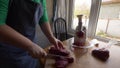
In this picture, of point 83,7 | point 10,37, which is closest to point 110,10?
point 83,7

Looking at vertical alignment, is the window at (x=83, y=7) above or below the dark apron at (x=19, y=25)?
above

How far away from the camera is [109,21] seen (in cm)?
148

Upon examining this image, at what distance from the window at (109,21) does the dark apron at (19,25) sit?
97cm

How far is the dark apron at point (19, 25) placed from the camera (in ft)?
2.27

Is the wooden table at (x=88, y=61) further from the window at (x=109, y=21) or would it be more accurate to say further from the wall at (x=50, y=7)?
the wall at (x=50, y=7)

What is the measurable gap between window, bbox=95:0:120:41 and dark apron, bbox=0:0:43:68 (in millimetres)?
965

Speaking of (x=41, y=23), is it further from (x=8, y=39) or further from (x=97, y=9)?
(x=97, y=9)

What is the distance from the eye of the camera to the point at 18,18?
2.32ft

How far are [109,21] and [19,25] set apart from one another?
1.13 meters

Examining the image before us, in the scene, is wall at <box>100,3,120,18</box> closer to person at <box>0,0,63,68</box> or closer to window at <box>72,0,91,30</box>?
window at <box>72,0,91,30</box>

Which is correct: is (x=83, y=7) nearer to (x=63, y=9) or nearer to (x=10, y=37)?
(x=63, y=9)

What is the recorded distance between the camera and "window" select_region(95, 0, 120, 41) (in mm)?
1395

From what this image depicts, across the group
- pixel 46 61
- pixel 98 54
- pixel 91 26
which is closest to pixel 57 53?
pixel 46 61

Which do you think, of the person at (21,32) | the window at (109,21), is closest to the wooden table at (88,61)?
the person at (21,32)
